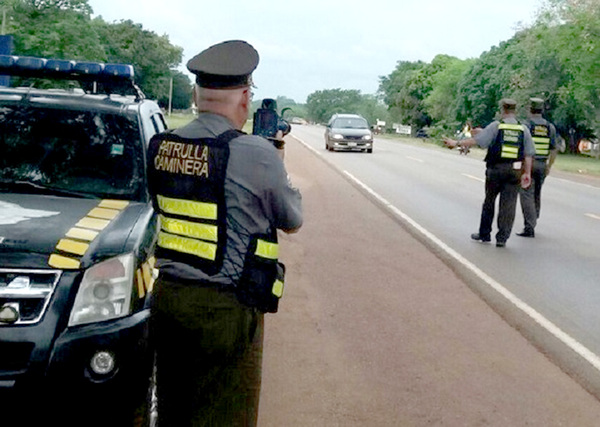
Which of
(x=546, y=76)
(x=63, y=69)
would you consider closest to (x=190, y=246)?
(x=63, y=69)

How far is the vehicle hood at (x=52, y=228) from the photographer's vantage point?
12.9ft

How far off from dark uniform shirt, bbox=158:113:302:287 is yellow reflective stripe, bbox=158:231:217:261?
0.05 metres

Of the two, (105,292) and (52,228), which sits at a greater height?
(52,228)

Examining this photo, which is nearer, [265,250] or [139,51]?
[265,250]

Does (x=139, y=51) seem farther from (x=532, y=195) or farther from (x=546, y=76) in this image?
(x=532, y=195)

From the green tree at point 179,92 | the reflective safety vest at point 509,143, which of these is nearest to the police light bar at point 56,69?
the reflective safety vest at point 509,143

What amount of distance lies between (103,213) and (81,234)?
0.49 m

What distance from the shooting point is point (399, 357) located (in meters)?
6.40

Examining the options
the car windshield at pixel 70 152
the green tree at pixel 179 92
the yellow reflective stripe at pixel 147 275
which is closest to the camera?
the yellow reflective stripe at pixel 147 275

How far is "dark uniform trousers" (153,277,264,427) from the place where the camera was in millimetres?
3166

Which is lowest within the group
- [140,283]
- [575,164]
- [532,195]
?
[575,164]

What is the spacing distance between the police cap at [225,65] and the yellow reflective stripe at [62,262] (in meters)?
1.13

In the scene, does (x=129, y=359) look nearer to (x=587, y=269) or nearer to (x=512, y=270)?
(x=512, y=270)

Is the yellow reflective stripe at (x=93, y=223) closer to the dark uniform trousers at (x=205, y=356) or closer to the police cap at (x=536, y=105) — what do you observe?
the dark uniform trousers at (x=205, y=356)
